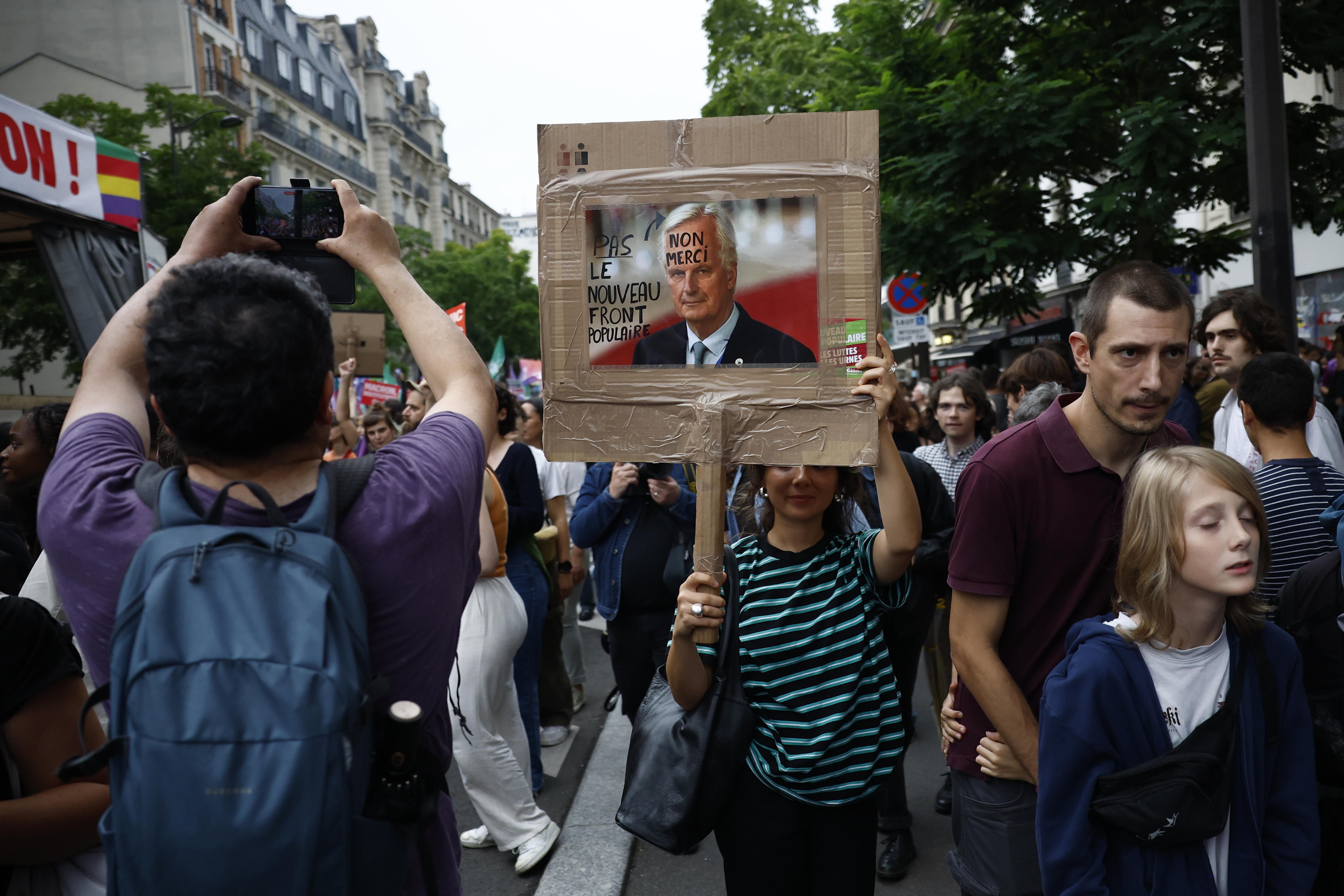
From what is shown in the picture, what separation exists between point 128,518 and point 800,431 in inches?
53.1

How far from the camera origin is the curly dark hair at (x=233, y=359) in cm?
144

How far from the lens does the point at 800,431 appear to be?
2275 mm

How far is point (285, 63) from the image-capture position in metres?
52.9

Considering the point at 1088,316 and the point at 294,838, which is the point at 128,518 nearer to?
the point at 294,838

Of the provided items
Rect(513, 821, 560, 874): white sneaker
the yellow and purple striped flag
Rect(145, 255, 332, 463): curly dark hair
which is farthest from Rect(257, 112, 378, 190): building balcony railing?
Rect(145, 255, 332, 463): curly dark hair

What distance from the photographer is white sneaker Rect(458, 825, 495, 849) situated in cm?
470

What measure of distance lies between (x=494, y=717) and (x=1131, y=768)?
299cm

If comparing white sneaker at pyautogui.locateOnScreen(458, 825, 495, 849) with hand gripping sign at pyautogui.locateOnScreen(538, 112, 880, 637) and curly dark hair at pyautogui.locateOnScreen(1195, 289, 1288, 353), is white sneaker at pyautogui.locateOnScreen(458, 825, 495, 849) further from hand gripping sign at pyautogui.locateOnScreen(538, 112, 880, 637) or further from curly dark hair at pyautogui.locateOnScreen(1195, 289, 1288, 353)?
curly dark hair at pyautogui.locateOnScreen(1195, 289, 1288, 353)

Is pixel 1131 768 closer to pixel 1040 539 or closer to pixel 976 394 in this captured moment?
pixel 1040 539

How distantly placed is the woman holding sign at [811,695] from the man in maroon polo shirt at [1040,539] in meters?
0.25

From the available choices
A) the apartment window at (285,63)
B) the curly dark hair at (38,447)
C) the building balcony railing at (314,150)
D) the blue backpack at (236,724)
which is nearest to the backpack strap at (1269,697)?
the blue backpack at (236,724)

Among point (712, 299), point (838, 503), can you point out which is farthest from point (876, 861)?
point (712, 299)

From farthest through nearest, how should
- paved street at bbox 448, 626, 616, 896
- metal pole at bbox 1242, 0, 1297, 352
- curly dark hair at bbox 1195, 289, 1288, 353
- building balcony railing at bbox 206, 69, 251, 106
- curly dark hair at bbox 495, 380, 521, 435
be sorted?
1. building balcony railing at bbox 206, 69, 251, 106
2. curly dark hair at bbox 495, 380, 521, 435
3. metal pole at bbox 1242, 0, 1297, 352
4. curly dark hair at bbox 1195, 289, 1288, 353
5. paved street at bbox 448, 626, 616, 896

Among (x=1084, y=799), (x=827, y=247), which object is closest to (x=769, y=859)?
(x=1084, y=799)
